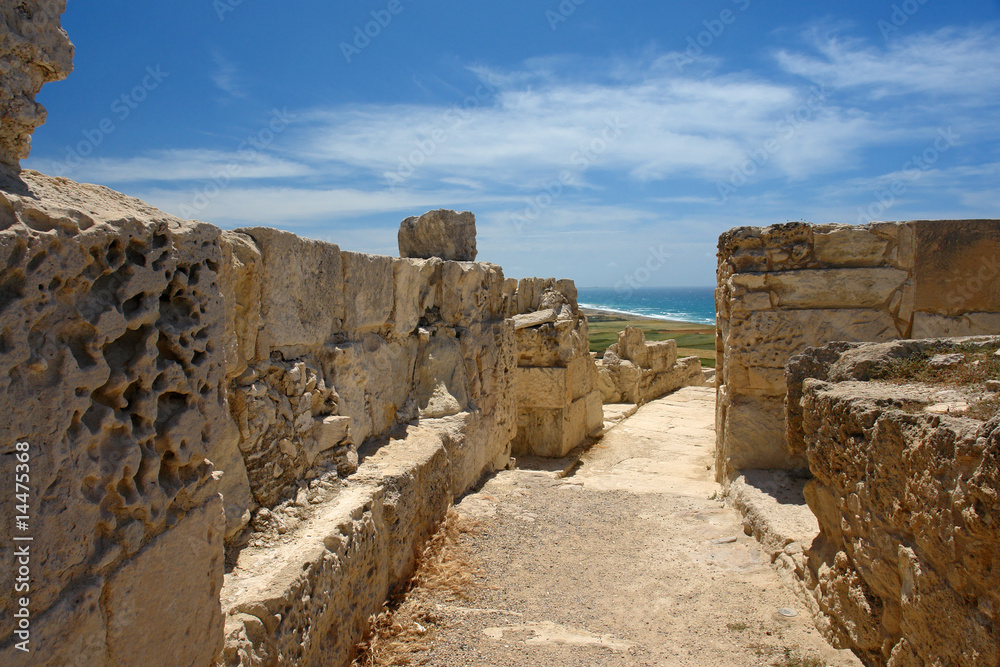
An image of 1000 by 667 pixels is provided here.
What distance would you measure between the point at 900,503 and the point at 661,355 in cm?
1053

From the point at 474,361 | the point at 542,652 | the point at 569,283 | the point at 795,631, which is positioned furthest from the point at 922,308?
the point at 569,283

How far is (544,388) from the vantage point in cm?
840

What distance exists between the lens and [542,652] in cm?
293

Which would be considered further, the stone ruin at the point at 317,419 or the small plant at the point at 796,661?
the small plant at the point at 796,661

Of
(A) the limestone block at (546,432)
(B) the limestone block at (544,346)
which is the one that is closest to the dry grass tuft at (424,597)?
(A) the limestone block at (546,432)

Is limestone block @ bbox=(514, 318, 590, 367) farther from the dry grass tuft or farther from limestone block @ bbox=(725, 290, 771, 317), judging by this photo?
the dry grass tuft

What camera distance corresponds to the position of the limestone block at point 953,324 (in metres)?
5.00

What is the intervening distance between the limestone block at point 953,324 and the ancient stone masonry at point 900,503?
7.07 ft

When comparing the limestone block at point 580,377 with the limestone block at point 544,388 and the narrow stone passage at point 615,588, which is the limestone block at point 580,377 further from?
the narrow stone passage at point 615,588

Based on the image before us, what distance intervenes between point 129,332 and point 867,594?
9.57 feet

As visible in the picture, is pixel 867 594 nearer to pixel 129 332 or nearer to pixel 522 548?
pixel 522 548

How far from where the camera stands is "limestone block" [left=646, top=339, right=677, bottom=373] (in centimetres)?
1241

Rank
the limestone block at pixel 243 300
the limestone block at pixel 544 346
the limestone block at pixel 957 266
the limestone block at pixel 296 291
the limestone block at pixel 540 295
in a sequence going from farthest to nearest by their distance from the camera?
the limestone block at pixel 540 295
the limestone block at pixel 544 346
the limestone block at pixel 957 266
the limestone block at pixel 296 291
the limestone block at pixel 243 300

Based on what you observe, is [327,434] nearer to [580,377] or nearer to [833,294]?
[833,294]
